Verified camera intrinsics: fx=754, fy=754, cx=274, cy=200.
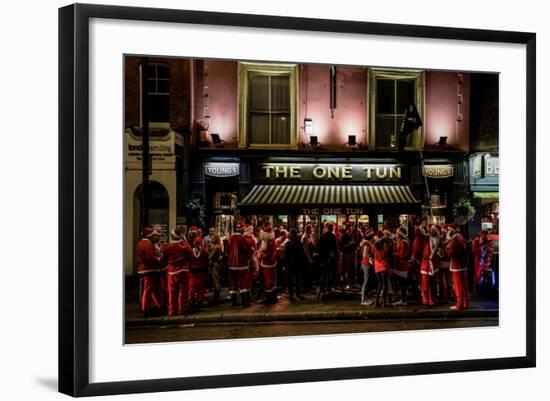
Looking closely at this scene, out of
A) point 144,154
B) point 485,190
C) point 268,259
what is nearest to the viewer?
point 144,154

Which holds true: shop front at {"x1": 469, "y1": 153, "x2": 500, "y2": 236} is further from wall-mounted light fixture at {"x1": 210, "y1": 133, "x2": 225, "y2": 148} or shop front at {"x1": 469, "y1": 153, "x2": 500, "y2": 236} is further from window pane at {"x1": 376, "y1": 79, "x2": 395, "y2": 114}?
wall-mounted light fixture at {"x1": 210, "y1": 133, "x2": 225, "y2": 148}

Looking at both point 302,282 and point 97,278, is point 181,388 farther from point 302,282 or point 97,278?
point 302,282

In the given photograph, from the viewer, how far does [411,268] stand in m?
8.25

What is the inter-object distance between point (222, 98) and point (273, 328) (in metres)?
2.49

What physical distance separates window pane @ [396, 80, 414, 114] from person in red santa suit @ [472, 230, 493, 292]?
1.63 metres

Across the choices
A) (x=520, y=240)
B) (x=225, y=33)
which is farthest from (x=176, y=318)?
(x=520, y=240)

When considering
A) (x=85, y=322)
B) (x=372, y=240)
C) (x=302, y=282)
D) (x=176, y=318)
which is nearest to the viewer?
(x=85, y=322)

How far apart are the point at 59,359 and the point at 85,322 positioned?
38cm

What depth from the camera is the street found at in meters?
6.68

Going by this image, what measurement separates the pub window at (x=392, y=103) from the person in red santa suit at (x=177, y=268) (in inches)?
99.3

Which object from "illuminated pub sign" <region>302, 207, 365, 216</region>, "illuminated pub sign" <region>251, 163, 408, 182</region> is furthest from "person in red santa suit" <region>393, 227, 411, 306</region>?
"illuminated pub sign" <region>251, 163, 408, 182</region>

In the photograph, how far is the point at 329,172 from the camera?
28.3 feet

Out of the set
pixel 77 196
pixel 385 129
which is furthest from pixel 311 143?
pixel 77 196

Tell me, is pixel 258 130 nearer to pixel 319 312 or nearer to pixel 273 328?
pixel 319 312
